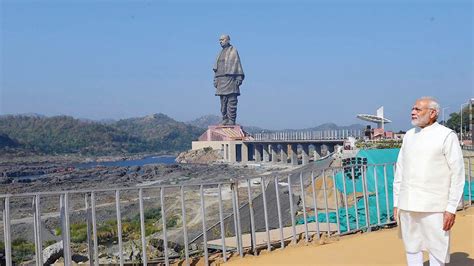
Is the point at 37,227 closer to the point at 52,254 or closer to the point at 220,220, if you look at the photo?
the point at 52,254

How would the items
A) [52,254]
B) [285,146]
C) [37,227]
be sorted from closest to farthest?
[37,227], [52,254], [285,146]

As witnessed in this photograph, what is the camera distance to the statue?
7412 cm

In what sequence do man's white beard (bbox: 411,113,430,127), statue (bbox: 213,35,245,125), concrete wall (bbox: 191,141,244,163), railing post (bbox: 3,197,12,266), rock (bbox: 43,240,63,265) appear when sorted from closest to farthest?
1. man's white beard (bbox: 411,113,430,127)
2. railing post (bbox: 3,197,12,266)
3. rock (bbox: 43,240,63,265)
4. concrete wall (bbox: 191,141,244,163)
5. statue (bbox: 213,35,245,125)

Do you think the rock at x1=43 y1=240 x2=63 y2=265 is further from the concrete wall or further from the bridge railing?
the concrete wall

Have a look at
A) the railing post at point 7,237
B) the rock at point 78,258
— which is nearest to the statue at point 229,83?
the rock at point 78,258

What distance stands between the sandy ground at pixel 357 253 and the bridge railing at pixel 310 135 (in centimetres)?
3959

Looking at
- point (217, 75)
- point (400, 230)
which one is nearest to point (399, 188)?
point (400, 230)

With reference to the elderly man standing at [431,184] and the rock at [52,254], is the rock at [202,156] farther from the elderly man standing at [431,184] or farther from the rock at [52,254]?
the elderly man standing at [431,184]

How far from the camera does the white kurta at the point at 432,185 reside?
3455 mm

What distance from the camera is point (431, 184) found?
350 centimetres

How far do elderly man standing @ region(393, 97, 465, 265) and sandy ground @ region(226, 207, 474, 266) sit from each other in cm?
108

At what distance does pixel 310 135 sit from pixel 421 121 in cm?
5589

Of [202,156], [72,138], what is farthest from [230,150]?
[72,138]

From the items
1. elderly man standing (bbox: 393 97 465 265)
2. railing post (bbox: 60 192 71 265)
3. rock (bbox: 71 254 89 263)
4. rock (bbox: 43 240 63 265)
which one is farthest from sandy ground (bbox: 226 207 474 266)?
rock (bbox: 43 240 63 265)
